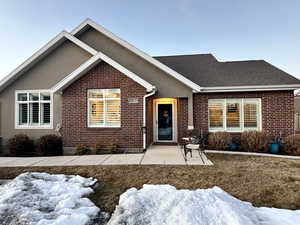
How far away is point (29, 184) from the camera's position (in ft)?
13.6

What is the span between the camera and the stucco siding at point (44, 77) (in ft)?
28.9

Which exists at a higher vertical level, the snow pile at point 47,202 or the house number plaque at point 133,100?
the house number plaque at point 133,100

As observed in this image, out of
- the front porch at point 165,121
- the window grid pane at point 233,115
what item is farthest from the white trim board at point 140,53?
the window grid pane at point 233,115


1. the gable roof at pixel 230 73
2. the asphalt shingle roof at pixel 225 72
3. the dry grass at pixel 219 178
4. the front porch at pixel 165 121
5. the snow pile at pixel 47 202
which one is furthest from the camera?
the front porch at pixel 165 121

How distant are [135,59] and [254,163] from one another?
7588 mm

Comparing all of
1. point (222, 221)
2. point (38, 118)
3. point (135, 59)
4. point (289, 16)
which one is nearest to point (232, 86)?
point (135, 59)

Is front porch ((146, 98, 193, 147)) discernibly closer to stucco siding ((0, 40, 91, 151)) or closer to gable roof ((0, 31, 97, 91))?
gable roof ((0, 31, 97, 91))

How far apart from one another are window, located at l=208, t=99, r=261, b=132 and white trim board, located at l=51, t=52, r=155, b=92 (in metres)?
3.98

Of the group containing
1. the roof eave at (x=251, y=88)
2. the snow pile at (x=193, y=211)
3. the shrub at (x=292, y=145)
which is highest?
the roof eave at (x=251, y=88)

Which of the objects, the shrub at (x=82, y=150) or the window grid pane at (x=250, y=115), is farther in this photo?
the window grid pane at (x=250, y=115)

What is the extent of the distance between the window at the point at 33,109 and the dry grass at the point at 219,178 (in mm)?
3488

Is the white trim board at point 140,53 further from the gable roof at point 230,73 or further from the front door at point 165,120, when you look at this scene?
the front door at point 165,120

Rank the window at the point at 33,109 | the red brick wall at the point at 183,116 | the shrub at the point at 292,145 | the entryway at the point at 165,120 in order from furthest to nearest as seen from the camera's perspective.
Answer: the entryway at the point at 165,120, the red brick wall at the point at 183,116, the window at the point at 33,109, the shrub at the point at 292,145

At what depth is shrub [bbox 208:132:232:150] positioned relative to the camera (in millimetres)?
8078
